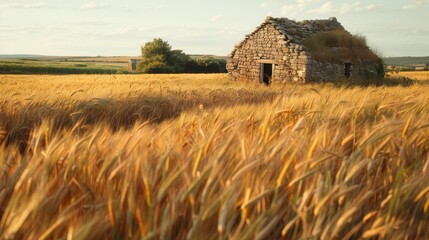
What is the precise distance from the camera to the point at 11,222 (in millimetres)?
1173

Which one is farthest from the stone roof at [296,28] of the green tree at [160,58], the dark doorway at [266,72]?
the green tree at [160,58]

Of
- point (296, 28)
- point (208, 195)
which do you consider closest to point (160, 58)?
point (296, 28)

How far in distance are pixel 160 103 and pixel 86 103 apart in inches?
49.8

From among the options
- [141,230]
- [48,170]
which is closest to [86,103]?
[48,170]

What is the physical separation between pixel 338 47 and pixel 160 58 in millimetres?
30979

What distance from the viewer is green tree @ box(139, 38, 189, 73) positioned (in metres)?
A: 49.2

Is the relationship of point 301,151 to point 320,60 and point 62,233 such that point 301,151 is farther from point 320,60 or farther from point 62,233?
point 320,60

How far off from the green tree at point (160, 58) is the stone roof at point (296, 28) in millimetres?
27481

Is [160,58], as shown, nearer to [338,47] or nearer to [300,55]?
[338,47]

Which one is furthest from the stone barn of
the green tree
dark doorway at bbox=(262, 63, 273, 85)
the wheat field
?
the green tree

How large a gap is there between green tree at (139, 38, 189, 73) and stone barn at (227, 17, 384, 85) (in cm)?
2748

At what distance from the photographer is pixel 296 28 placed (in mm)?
21219

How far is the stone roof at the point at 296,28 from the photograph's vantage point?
774 inches

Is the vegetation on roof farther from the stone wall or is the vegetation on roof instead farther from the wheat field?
the wheat field
